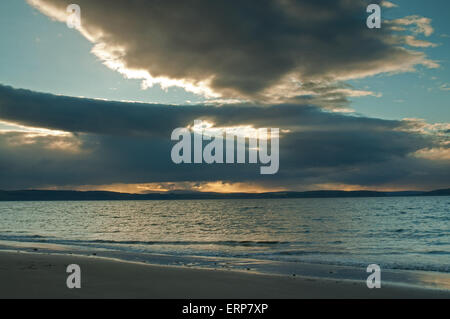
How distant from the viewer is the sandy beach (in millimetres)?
11031

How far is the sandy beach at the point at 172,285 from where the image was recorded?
11031 mm

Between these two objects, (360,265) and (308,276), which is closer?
(308,276)

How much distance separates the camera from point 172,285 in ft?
41.3
